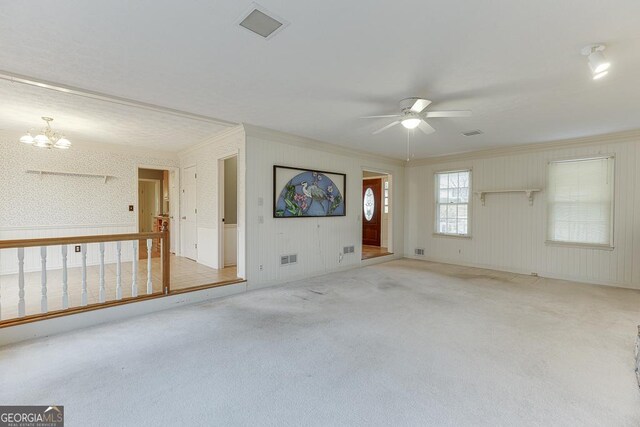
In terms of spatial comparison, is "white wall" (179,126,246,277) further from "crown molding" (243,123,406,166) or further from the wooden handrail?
the wooden handrail

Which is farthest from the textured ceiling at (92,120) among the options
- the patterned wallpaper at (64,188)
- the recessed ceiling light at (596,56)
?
the recessed ceiling light at (596,56)

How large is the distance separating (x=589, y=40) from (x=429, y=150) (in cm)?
399

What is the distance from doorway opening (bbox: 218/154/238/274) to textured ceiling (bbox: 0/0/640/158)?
5.71ft

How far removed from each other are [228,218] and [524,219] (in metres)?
5.80

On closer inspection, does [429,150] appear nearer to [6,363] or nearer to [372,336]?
[372,336]

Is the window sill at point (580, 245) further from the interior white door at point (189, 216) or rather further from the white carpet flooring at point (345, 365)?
the interior white door at point (189, 216)

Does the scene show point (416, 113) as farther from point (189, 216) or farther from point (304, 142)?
point (189, 216)

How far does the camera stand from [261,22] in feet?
6.64

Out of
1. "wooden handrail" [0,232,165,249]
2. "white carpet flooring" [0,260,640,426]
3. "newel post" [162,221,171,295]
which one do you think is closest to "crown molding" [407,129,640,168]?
"white carpet flooring" [0,260,640,426]

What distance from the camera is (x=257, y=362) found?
240 centimetres

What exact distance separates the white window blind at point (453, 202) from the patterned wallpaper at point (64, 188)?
6.51 metres

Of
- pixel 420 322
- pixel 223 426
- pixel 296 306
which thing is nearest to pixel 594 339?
pixel 420 322

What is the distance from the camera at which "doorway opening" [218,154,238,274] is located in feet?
17.5

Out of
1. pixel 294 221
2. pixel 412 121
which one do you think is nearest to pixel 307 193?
pixel 294 221
